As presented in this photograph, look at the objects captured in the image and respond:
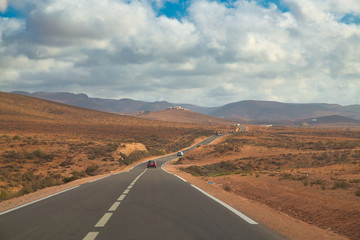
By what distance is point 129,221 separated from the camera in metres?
7.16

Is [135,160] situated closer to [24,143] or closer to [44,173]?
[24,143]

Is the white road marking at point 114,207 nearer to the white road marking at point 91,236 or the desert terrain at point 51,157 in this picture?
the white road marking at point 91,236

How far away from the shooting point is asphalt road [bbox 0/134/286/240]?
5980 mm

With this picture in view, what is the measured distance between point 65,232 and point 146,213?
2394mm

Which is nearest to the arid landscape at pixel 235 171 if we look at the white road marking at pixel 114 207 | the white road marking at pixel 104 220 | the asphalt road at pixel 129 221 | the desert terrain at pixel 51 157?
the desert terrain at pixel 51 157

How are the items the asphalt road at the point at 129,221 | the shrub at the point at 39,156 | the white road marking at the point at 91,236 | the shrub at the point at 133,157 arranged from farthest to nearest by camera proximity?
the shrub at the point at 133,157 → the shrub at the point at 39,156 → the asphalt road at the point at 129,221 → the white road marking at the point at 91,236

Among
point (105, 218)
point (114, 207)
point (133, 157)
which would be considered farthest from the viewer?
point (133, 157)

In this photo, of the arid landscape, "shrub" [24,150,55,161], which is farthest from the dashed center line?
"shrub" [24,150,55,161]

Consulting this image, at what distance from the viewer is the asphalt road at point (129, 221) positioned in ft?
19.6

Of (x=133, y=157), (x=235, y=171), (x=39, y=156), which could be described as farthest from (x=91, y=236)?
(x=133, y=157)

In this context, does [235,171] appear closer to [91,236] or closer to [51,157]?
[91,236]

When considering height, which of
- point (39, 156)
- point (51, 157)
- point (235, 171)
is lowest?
point (51, 157)

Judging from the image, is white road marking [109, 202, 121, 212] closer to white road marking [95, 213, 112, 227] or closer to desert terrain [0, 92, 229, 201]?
white road marking [95, 213, 112, 227]

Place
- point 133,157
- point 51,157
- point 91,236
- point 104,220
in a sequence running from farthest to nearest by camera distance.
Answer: point 133,157, point 51,157, point 104,220, point 91,236
